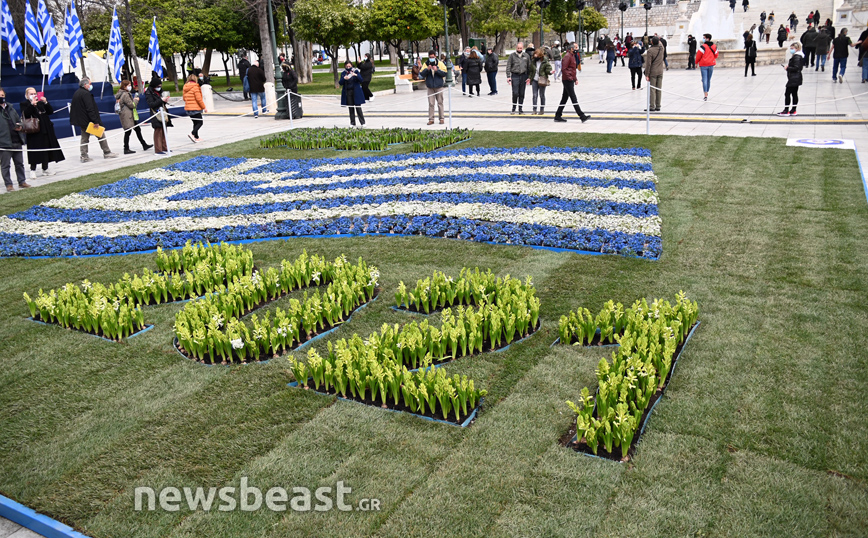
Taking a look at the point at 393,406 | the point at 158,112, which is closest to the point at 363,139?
the point at 158,112

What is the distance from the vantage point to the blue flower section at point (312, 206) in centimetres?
1019

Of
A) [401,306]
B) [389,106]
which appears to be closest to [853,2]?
[389,106]

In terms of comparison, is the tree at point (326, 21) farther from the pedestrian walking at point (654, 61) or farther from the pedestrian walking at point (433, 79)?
the pedestrian walking at point (654, 61)

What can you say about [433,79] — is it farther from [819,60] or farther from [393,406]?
[819,60]

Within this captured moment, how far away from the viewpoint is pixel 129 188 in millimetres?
13289

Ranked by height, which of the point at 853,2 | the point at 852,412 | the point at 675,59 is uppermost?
the point at 853,2

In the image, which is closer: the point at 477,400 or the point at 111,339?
the point at 477,400

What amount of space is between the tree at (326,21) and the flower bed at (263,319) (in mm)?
28103

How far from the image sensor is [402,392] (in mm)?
5031

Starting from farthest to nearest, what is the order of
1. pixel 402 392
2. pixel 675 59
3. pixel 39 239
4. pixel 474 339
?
1. pixel 675 59
2. pixel 39 239
3. pixel 474 339
4. pixel 402 392

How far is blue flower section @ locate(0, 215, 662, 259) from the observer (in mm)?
8484

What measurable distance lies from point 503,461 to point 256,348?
2.45 meters

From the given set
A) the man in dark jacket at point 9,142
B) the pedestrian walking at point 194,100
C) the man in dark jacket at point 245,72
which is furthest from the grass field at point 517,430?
the man in dark jacket at point 245,72

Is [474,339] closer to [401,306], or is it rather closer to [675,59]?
[401,306]
